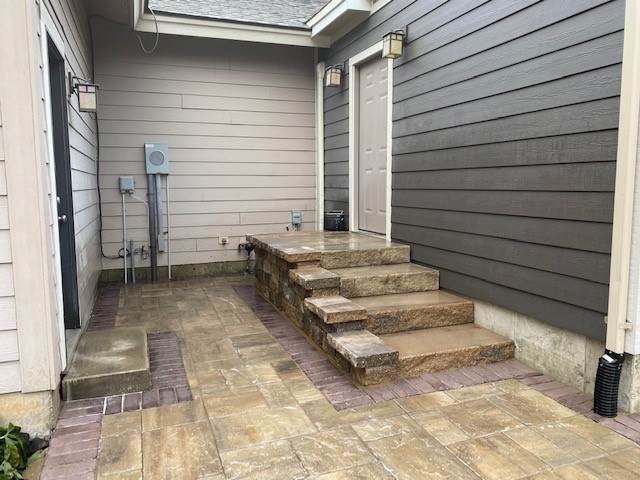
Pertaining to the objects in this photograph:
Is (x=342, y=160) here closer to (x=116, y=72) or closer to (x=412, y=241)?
(x=412, y=241)

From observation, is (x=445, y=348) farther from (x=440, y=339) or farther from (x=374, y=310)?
(x=374, y=310)

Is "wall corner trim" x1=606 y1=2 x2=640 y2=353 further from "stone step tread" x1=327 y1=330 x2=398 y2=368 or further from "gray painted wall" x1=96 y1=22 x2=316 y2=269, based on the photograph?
"gray painted wall" x1=96 y1=22 x2=316 y2=269

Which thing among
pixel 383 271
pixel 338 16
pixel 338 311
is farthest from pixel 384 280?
pixel 338 16

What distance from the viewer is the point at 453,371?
2.98 metres

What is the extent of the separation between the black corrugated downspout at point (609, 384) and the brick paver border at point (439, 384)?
0.04 metres

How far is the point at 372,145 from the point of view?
5.09m

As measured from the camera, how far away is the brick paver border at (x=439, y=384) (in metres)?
2.45

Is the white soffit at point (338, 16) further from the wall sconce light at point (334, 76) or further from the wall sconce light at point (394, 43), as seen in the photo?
the wall sconce light at point (394, 43)

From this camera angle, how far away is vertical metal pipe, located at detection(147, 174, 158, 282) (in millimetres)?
5609

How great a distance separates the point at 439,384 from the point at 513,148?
154 cm

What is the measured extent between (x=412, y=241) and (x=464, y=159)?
0.97 meters

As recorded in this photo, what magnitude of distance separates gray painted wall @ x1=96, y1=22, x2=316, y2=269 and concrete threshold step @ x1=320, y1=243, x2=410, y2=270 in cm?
214

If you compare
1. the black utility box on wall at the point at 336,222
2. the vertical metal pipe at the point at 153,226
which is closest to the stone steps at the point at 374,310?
the black utility box on wall at the point at 336,222

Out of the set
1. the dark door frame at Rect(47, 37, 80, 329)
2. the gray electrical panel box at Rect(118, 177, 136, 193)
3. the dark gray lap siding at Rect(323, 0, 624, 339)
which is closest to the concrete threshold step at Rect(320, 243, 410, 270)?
the dark gray lap siding at Rect(323, 0, 624, 339)
